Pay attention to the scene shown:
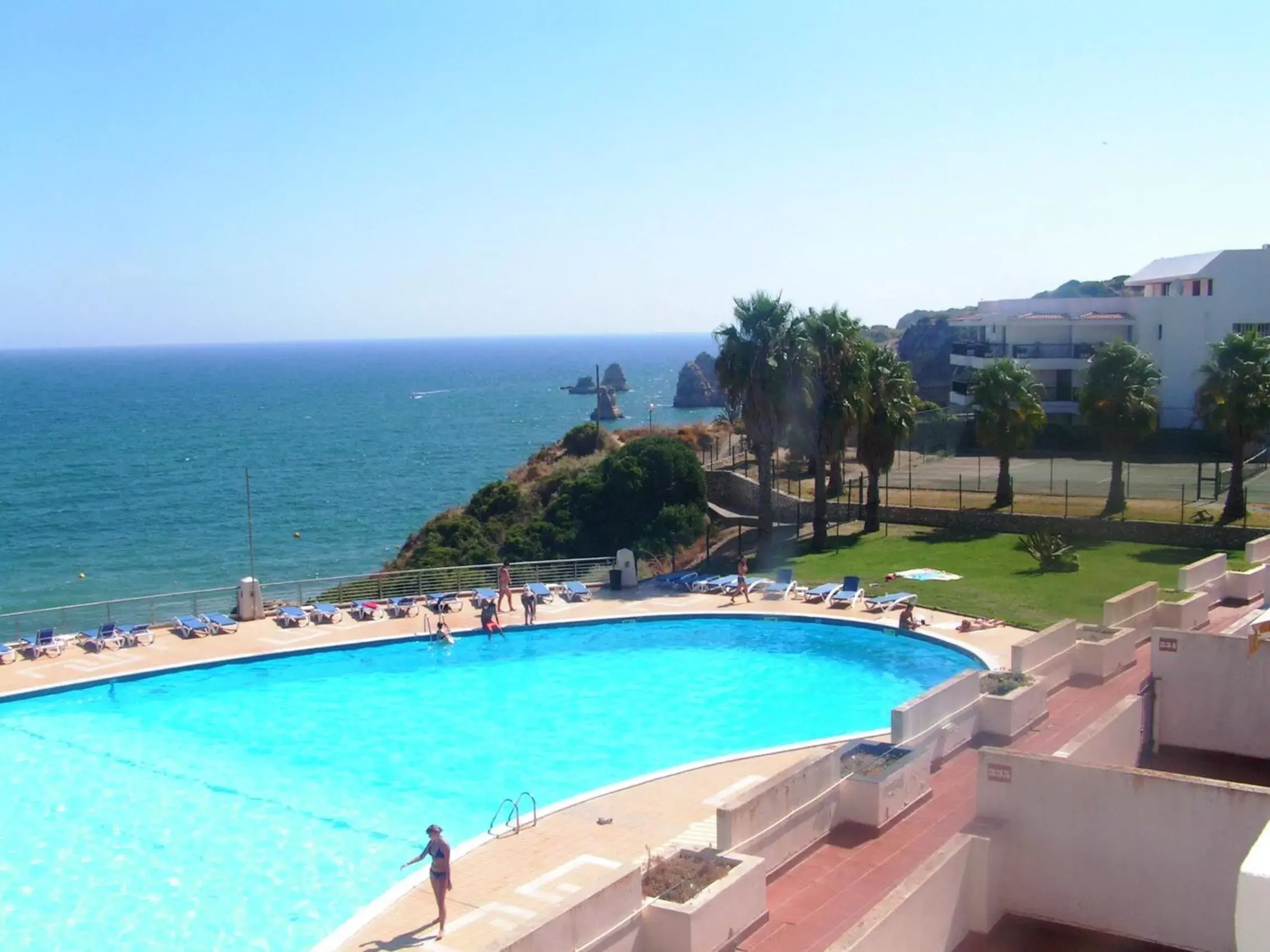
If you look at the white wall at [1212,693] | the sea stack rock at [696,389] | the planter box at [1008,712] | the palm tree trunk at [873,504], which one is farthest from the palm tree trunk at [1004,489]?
the sea stack rock at [696,389]

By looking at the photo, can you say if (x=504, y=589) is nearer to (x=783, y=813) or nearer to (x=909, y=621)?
(x=909, y=621)

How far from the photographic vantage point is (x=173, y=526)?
78.0 meters

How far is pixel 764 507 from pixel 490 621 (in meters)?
10.9

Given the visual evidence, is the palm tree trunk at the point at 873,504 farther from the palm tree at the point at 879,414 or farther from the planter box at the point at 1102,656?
the planter box at the point at 1102,656

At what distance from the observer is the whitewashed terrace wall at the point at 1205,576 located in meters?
23.0

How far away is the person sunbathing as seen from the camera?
25.3 metres

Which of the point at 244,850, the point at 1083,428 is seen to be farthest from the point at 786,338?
the point at 1083,428

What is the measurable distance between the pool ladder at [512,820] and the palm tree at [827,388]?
18642mm

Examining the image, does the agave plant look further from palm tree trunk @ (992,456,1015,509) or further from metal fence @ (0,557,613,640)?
metal fence @ (0,557,613,640)

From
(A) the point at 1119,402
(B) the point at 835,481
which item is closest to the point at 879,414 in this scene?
(B) the point at 835,481

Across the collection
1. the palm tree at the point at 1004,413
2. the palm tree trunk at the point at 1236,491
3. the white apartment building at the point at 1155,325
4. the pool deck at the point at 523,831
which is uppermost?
the white apartment building at the point at 1155,325

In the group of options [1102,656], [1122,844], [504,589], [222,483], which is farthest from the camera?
[222,483]

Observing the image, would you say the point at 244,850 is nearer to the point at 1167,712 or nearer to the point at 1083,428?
the point at 1167,712

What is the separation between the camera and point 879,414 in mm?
35031
